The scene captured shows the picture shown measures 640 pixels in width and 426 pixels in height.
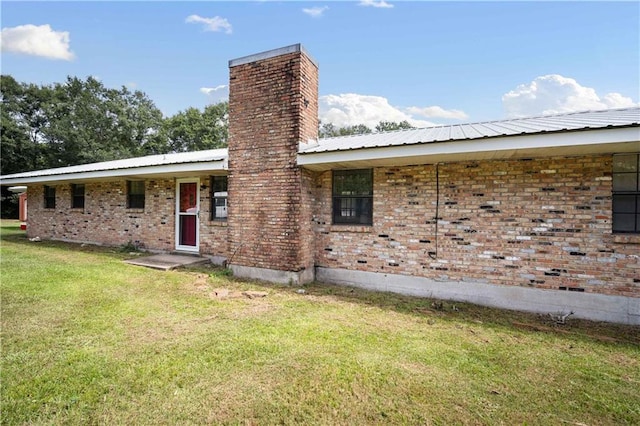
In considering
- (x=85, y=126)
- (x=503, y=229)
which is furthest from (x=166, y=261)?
(x=85, y=126)

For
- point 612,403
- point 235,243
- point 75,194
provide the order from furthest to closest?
point 75,194, point 235,243, point 612,403

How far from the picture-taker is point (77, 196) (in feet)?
38.0

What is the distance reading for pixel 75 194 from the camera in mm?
11594

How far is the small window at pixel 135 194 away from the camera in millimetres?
10000

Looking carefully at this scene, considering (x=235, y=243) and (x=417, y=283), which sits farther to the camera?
(x=235, y=243)

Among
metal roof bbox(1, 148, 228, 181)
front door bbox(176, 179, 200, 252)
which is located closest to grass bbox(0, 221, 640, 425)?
front door bbox(176, 179, 200, 252)

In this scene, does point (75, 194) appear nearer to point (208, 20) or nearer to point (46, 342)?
point (208, 20)

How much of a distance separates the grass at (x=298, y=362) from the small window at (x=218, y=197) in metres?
3.27

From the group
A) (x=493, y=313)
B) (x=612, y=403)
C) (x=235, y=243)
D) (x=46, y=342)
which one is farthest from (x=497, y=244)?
(x=46, y=342)

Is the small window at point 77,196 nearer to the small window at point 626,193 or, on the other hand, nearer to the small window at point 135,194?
the small window at point 135,194

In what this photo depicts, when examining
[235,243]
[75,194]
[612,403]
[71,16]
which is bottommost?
[612,403]

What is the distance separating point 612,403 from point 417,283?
321 centimetres

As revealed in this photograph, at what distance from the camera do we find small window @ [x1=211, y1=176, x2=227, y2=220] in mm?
8398

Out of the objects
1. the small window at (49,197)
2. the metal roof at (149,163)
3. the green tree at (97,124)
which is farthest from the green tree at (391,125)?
the small window at (49,197)
